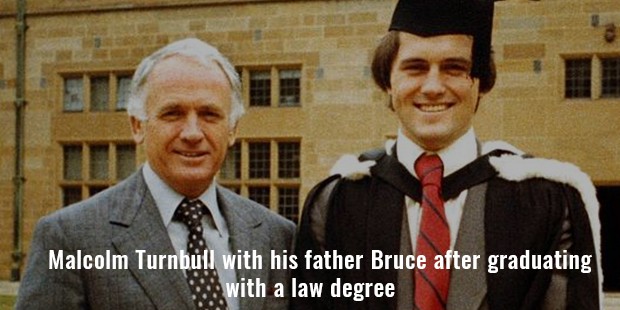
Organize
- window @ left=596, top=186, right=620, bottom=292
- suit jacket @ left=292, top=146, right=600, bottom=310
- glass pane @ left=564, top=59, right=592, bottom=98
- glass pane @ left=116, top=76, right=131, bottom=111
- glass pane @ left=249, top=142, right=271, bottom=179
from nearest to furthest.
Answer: suit jacket @ left=292, top=146, right=600, bottom=310 → glass pane @ left=564, top=59, right=592, bottom=98 → window @ left=596, top=186, right=620, bottom=292 → glass pane @ left=249, top=142, right=271, bottom=179 → glass pane @ left=116, top=76, right=131, bottom=111

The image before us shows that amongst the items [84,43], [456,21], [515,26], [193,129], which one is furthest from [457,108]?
[84,43]

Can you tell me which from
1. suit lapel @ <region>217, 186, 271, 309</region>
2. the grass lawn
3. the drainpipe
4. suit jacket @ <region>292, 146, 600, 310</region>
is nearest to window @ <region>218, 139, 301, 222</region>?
the drainpipe

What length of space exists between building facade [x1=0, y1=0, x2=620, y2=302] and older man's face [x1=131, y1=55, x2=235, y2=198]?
8528 millimetres

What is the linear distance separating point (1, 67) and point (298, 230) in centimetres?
1325

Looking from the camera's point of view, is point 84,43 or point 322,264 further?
point 84,43

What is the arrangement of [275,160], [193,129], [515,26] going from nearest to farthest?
[193,129]
[515,26]
[275,160]

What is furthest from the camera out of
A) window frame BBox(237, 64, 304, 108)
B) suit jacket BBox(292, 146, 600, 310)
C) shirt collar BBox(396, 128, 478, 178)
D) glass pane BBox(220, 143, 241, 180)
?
glass pane BBox(220, 143, 241, 180)

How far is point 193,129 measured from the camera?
2848mm

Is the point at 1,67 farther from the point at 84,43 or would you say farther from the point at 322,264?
the point at 322,264

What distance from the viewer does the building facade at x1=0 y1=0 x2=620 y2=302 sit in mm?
12719

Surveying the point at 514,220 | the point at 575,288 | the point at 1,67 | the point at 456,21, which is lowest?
the point at 575,288

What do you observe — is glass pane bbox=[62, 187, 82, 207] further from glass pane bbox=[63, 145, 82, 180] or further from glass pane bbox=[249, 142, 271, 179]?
glass pane bbox=[249, 142, 271, 179]

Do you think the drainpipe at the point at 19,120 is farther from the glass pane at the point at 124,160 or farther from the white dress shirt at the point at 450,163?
the white dress shirt at the point at 450,163

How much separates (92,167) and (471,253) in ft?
41.9
